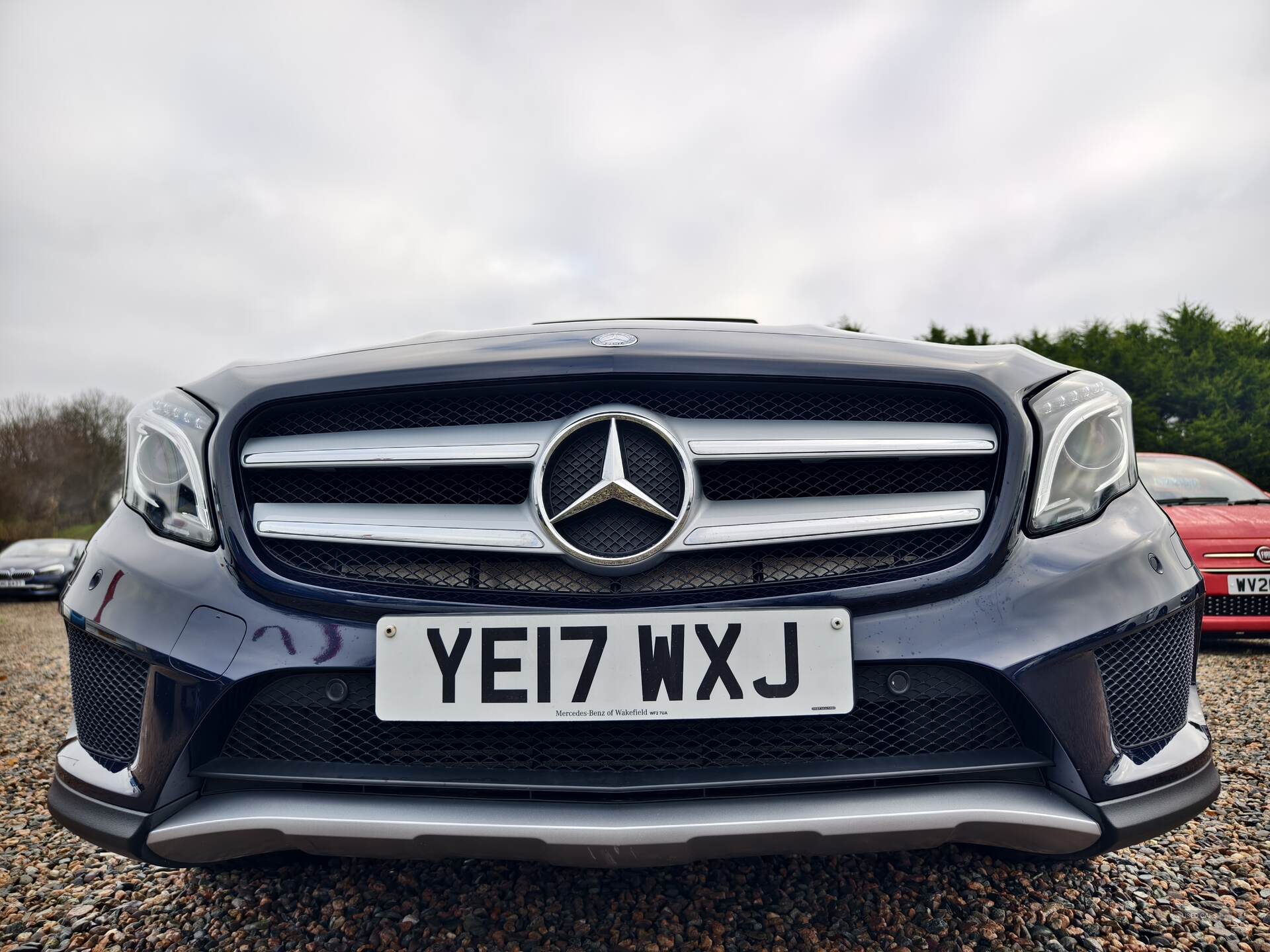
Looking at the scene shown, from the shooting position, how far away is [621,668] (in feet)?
4.02

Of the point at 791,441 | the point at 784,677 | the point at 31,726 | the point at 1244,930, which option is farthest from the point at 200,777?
→ the point at 31,726

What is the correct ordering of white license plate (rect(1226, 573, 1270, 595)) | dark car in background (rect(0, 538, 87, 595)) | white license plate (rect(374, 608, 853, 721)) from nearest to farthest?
white license plate (rect(374, 608, 853, 721)) < white license plate (rect(1226, 573, 1270, 595)) < dark car in background (rect(0, 538, 87, 595))

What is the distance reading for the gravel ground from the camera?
1438 millimetres

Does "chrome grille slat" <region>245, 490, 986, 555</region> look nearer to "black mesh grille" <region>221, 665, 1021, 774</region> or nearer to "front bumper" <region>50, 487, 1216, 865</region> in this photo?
"front bumper" <region>50, 487, 1216, 865</region>

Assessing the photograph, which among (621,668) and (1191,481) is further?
(1191,481)

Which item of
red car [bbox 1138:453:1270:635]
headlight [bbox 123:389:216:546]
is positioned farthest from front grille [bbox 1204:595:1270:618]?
headlight [bbox 123:389:216:546]

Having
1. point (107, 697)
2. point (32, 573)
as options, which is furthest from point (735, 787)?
point (32, 573)

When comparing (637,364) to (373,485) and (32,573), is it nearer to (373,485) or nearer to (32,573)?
(373,485)

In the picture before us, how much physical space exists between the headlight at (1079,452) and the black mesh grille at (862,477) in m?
0.10

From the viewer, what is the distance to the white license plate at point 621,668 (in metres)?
1.22

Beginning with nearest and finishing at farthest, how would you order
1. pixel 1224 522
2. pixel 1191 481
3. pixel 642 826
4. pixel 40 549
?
pixel 642 826
pixel 1224 522
pixel 1191 481
pixel 40 549

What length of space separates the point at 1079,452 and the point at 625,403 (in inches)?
31.8

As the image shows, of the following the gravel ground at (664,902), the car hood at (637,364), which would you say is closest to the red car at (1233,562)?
the gravel ground at (664,902)

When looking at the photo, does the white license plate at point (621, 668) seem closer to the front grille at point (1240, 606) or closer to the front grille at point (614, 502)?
the front grille at point (614, 502)
